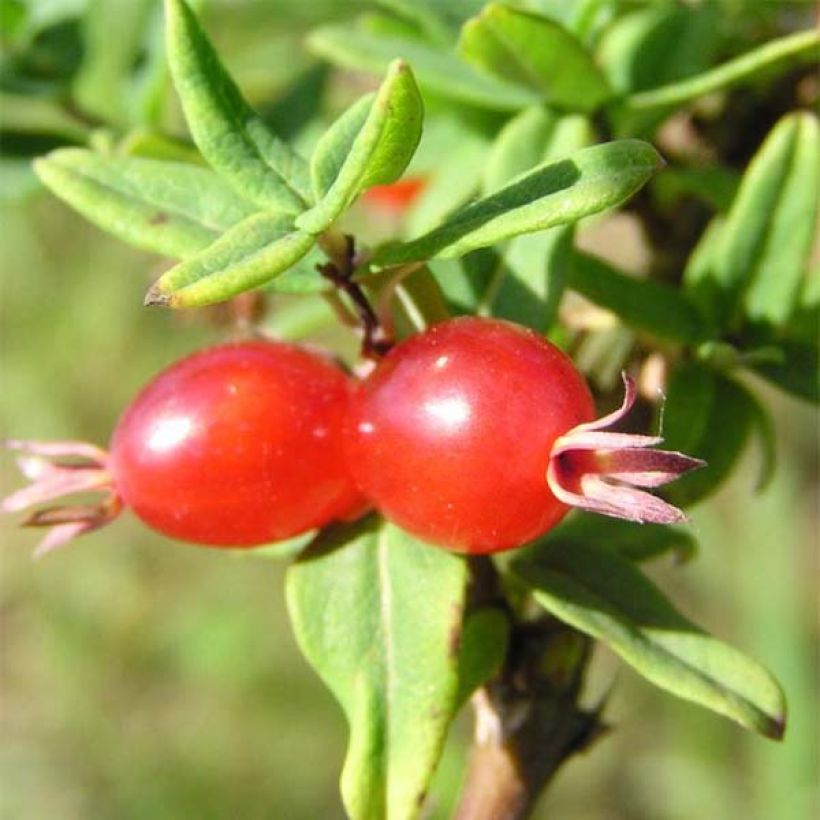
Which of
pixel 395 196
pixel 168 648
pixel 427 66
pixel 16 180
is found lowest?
pixel 168 648

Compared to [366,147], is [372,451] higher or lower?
lower

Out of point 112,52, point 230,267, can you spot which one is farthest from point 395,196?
point 230,267

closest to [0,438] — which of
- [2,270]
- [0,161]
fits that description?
[2,270]

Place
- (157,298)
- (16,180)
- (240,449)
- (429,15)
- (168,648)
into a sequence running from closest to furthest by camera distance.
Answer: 1. (157,298)
2. (240,449)
3. (429,15)
4. (16,180)
5. (168,648)

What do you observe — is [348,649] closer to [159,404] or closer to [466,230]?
[159,404]

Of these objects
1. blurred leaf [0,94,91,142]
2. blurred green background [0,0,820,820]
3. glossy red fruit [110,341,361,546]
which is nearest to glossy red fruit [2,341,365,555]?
glossy red fruit [110,341,361,546]

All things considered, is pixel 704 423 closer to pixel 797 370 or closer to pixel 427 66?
pixel 797 370

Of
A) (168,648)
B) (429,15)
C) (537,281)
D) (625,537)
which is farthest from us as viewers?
(168,648)
